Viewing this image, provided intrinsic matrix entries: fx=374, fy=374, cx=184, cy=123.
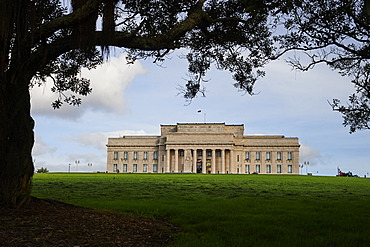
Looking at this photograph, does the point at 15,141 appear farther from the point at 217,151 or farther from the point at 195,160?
the point at 217,151

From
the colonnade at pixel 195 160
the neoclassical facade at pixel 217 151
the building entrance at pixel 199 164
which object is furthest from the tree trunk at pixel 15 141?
the building entrance at pixel 199 164

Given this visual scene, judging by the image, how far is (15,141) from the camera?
6.15m

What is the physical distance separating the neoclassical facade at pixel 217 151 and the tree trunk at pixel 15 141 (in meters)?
70.1

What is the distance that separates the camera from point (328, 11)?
10281 millimetres

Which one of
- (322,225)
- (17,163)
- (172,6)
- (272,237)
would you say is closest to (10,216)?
(17,163)

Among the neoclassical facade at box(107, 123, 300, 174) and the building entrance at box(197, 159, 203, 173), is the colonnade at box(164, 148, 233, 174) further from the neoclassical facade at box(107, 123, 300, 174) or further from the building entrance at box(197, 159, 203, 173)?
the building entrance at box(197, 159, 203, 173)

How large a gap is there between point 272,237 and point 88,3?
447cm

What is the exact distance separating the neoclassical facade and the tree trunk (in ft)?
230

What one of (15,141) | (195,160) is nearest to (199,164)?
(195,160)

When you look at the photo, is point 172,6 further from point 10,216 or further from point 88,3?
point 10,216

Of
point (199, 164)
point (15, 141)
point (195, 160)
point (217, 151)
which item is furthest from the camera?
point (217, 151)

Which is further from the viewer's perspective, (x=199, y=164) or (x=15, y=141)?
(x=199, y=164)

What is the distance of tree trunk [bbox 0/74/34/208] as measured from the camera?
19.9 feet

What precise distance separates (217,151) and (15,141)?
243ft
